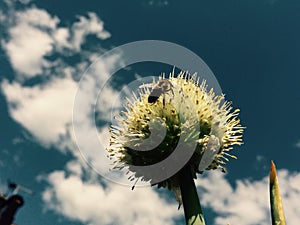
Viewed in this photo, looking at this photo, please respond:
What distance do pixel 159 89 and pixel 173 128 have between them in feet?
1.92

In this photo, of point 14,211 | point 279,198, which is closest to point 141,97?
point 279,198

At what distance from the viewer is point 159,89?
479 centimetres

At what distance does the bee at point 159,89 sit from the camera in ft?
15.4

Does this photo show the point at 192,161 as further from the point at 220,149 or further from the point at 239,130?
the point at 239,130

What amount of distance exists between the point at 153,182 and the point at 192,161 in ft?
1.82

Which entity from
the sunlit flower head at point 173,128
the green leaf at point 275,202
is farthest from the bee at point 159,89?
the green leaf at point 275,202


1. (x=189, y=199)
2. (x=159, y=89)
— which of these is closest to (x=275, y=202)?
(x=189, y=199)

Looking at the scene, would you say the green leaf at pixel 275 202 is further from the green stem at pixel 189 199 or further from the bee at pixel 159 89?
the bee at pixel 159 89

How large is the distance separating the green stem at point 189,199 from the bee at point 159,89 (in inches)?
37.4

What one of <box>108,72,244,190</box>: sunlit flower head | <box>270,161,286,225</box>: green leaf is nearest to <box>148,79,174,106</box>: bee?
<box>108,72,244,190</box>: sunlit flower head

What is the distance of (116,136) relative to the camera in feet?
16.2

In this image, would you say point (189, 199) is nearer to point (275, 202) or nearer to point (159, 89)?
point (275, 202)

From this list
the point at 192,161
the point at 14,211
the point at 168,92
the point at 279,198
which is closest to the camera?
the point at 14,211

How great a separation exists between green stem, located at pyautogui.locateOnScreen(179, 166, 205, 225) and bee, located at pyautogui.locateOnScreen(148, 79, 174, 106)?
0.95 m
